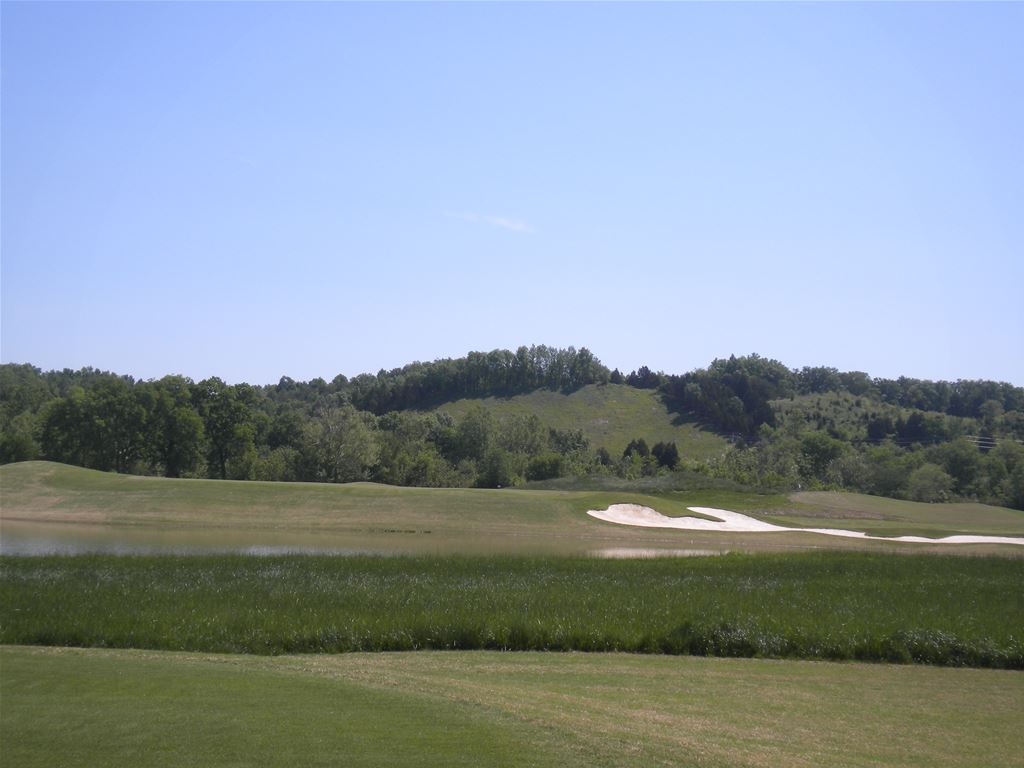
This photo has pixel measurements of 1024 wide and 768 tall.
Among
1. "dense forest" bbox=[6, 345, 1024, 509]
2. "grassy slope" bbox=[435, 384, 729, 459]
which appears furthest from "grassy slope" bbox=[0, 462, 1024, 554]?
"grassy slope" bbox=[435, 384, 729, 459]

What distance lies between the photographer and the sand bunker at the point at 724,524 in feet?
141

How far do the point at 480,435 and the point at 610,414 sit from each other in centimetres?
4907

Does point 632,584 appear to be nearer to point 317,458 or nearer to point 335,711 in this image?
point 335,711

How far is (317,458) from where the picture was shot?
269 feet

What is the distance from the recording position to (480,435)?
319 feet

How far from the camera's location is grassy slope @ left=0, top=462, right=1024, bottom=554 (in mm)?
41219

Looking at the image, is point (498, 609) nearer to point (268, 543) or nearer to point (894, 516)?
point (268, 543)

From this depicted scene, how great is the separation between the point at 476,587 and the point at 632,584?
15.0 ft

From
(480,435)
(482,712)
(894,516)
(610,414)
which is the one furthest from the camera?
(610,414)

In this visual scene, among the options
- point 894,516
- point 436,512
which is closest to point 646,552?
point 436,512

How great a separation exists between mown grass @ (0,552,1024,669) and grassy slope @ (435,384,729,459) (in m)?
97.1

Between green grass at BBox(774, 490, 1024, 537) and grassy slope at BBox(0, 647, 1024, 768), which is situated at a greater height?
grassy slope at BBox(0, 647, 1024, 768)

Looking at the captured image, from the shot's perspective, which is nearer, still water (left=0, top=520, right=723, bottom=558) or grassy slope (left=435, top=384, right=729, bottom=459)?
still water (left=0, top=520, right=723, bottom=558)

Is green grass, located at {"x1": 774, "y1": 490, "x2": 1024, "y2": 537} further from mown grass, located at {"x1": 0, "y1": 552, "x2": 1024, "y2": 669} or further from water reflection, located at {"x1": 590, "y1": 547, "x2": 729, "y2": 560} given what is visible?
mown grass, located at {"x1": 0, "y1": 552, "x2": 1024, "y2": 669}
